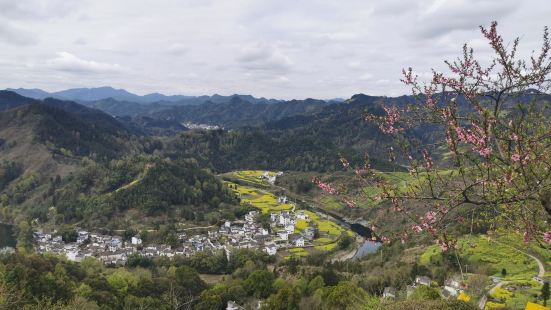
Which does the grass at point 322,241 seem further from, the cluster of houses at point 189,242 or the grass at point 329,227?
the grass at point 329,227

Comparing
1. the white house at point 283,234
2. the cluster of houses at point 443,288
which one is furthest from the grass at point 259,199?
the cluster of houses at point 443,288

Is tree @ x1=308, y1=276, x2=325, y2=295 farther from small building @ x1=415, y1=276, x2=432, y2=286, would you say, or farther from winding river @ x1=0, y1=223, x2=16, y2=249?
winding river @ x1=0, y1=223, x2=16, y2=249

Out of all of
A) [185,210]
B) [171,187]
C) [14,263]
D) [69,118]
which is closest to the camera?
[14,263]

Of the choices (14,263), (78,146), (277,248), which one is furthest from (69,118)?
(14,263)

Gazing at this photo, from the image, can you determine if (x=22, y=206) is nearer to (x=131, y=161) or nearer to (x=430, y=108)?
(x=131, y=161)

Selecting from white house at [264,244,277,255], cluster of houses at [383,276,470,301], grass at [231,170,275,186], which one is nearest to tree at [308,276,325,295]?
cluster of houses at [383,276,470,301]

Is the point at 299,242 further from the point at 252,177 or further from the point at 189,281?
the point at 252,177

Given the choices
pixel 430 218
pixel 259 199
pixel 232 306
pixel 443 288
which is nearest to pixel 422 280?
pixel 443 288

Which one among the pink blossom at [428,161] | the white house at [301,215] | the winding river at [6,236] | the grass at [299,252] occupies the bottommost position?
the winding river at [6,236]
